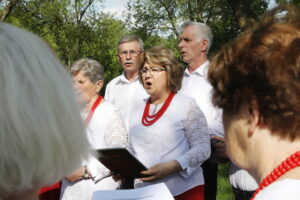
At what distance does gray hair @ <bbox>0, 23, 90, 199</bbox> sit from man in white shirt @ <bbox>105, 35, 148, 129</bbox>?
350cm

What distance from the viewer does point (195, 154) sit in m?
3.22

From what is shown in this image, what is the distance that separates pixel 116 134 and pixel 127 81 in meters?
1.50

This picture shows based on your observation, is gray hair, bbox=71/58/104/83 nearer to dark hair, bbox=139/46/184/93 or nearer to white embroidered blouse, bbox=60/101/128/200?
white embroidered blouse, bbox=60/101/128/200

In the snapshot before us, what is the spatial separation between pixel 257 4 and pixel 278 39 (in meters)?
25.7

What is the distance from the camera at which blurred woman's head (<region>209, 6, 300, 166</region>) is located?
133cm

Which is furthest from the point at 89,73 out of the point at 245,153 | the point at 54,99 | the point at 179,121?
the point at 54,99

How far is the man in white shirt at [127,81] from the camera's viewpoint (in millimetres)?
4733

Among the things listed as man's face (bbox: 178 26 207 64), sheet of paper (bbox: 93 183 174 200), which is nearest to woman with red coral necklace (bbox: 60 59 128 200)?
sheet of paper (bbox: 93 183 174 200)

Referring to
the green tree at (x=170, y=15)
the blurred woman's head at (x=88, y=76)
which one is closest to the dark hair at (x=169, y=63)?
the blurred woman's head at (x=88, y=76)

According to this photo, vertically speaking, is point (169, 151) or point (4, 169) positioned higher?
point (4, 169)

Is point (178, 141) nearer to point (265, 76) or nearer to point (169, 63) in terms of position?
Answer: point (169, 63)

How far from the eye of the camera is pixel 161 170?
3119mm

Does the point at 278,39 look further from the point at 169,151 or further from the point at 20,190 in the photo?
the point at 169,151

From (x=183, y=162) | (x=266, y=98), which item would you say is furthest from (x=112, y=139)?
(x=266, y=98)
